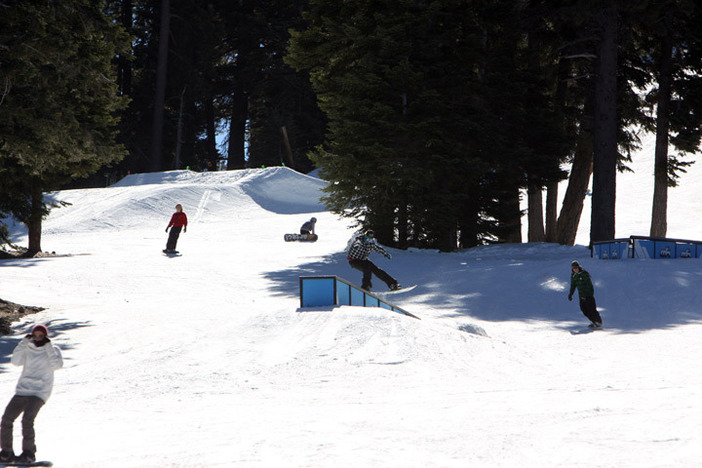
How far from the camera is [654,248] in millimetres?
19250

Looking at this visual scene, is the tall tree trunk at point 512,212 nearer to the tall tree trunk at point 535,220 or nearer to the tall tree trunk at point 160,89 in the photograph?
the tall tree trunk at point 535,220

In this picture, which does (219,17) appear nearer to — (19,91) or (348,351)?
(19,91)

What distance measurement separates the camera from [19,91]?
1256cm

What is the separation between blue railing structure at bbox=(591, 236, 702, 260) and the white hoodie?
16452 mm

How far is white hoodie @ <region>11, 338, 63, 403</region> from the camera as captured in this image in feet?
20.2

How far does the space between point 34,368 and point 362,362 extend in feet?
16.6

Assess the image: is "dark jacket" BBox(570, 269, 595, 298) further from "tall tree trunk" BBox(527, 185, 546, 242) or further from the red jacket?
"tall tree trunk" BBox(527, 185, 546, 242)

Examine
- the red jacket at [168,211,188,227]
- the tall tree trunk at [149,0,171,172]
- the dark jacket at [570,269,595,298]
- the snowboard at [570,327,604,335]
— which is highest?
the tall tree trunk at [149,0,171,172]

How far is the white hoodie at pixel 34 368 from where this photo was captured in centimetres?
617

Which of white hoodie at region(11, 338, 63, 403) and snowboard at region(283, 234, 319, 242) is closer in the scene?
white hoodie at region(11, 338, 63, 403)

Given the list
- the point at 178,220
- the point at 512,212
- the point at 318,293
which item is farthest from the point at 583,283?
the point at 178,220

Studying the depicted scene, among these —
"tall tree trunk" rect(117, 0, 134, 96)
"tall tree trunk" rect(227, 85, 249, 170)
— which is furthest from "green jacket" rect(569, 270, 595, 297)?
"tall tree trunk" rect(117, 0, 134, 96)

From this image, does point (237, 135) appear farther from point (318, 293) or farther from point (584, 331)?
point (584, 331)

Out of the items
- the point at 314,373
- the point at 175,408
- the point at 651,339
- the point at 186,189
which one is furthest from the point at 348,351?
the point at 186,189
